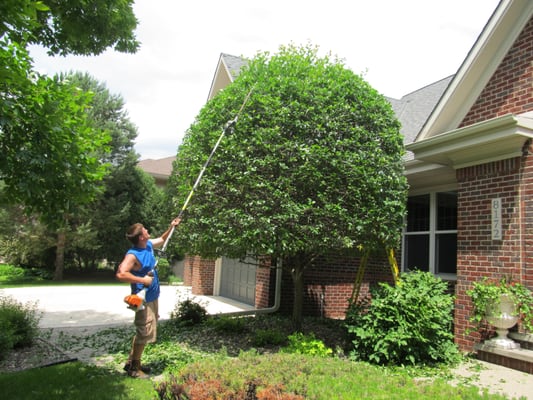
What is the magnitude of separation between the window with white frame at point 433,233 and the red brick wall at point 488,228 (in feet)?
4.01

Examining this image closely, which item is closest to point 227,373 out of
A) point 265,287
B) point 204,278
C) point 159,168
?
point 265,287

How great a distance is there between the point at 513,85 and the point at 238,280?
987 cm

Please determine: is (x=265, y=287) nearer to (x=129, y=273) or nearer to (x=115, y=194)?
(x=129, y=273)

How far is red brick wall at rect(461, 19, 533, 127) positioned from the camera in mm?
6562

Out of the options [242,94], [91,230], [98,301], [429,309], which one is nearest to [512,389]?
[429,309]

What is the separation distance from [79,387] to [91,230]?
1807 centimetres

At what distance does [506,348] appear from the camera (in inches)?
232

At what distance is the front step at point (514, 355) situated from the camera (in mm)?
5566

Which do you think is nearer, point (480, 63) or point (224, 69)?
point (480, 63)

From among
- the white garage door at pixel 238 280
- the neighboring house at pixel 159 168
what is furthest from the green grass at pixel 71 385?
the neighboring house at pixel 159 168

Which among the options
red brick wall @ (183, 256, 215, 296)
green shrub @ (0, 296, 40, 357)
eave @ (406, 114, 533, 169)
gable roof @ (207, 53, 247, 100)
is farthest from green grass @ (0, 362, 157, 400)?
red brick wall @ (183, 256, 215, 296)

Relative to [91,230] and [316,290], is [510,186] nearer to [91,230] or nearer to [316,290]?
[316,290]

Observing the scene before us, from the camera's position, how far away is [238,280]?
14.1m

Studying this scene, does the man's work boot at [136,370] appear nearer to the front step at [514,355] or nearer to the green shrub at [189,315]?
the green shrub at [189,315]
